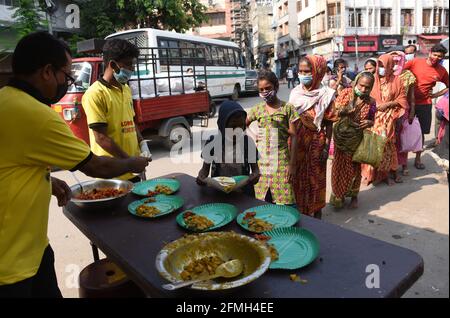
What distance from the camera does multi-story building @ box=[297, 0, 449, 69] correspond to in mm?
23938

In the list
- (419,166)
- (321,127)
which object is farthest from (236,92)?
(321,127)

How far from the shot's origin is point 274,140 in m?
2.77

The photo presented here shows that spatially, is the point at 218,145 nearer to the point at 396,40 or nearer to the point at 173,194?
the point at 173,194

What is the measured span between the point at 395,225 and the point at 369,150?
84 cm

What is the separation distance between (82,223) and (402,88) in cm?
419

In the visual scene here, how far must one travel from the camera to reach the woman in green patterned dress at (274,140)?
2732 mm

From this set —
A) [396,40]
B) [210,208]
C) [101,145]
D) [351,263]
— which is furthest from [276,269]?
[396,40]

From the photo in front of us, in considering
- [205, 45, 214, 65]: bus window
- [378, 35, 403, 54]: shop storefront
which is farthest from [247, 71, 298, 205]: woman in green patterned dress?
[378, 35, 403, 54]: shop storefront

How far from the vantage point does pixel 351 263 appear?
1.33 m

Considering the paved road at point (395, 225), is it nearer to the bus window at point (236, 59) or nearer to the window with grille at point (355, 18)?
the bus window at point (236, 59)

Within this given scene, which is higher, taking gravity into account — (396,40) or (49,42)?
(396,40)

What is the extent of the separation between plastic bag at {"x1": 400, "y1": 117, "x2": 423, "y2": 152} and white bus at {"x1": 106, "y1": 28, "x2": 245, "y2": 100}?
7.36 m

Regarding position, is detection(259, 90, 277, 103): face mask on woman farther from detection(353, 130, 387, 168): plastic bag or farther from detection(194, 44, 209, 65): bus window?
detection(194, 44, 209, 65): bus window

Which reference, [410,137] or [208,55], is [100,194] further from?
[208,55]
